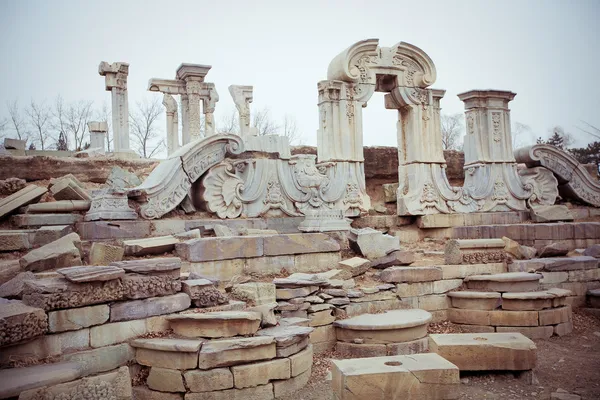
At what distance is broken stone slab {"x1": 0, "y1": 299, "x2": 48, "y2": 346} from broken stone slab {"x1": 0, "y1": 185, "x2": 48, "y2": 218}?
3.84 meters

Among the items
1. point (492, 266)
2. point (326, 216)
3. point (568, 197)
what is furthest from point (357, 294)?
point (568, 197)

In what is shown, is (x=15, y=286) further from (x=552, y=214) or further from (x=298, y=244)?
(x=552, y=214)

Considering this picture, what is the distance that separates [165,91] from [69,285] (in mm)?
15805

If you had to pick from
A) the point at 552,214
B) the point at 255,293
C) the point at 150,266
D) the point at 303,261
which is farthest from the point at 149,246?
the point at 552,214

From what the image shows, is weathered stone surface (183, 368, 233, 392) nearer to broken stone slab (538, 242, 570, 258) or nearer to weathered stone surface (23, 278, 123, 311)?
weathered stone surface (23, 278, 123, 311)

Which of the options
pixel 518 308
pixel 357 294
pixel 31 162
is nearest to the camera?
pixel 357 294

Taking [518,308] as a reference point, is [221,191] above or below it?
above

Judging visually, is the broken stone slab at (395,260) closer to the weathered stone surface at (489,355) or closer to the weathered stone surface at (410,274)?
the weathered stone surface at (410,274)

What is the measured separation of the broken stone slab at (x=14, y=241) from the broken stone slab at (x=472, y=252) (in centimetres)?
614

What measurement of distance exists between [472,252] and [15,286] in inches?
257

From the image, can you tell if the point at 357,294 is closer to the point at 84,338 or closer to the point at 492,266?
the point at 492,266

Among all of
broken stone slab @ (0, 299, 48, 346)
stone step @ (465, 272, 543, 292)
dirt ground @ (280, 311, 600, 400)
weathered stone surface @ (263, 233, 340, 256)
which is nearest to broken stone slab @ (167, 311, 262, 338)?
dirt ground @ (280, 311, 600, 400)

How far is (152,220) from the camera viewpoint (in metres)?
8.12

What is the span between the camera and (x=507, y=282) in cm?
816
